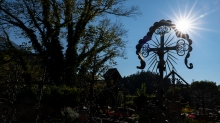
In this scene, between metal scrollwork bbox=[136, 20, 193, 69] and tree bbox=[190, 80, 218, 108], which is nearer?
metal scrollwork bbox=[136, 20, 193, 69]

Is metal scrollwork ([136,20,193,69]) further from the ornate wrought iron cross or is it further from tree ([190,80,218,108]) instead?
tree ([190,80,218,108])

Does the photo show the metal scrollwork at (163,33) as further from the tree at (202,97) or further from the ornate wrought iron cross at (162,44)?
the tree at (202,97)

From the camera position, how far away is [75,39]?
62.4ft

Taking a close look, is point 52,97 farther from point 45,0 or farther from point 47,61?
point 45,0

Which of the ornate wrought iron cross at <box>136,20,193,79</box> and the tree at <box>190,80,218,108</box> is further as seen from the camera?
the tree at <box>190,80,218,108</box>

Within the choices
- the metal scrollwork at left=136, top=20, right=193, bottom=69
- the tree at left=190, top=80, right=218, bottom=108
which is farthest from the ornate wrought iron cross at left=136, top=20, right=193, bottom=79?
the tree at left=190, top=80, right=218, bottom=108

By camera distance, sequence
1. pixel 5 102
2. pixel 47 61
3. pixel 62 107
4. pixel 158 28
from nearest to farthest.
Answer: pixel 158 28 < pixel 5 102 < pixel 62 107 < pixel 47 61

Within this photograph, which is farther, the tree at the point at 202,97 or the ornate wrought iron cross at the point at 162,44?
the tree at the point at 202,97

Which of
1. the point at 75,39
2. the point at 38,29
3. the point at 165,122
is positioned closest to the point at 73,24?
the point at 75,39

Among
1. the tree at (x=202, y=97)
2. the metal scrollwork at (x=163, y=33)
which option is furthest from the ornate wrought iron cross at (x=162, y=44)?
the tree at (x=202, y=97)

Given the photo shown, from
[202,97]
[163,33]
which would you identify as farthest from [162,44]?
[202,97]

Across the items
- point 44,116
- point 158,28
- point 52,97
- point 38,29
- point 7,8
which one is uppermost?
point 7,8

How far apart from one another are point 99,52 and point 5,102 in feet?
31.9

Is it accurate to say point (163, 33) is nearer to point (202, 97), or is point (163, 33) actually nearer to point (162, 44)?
point (162, 44)
